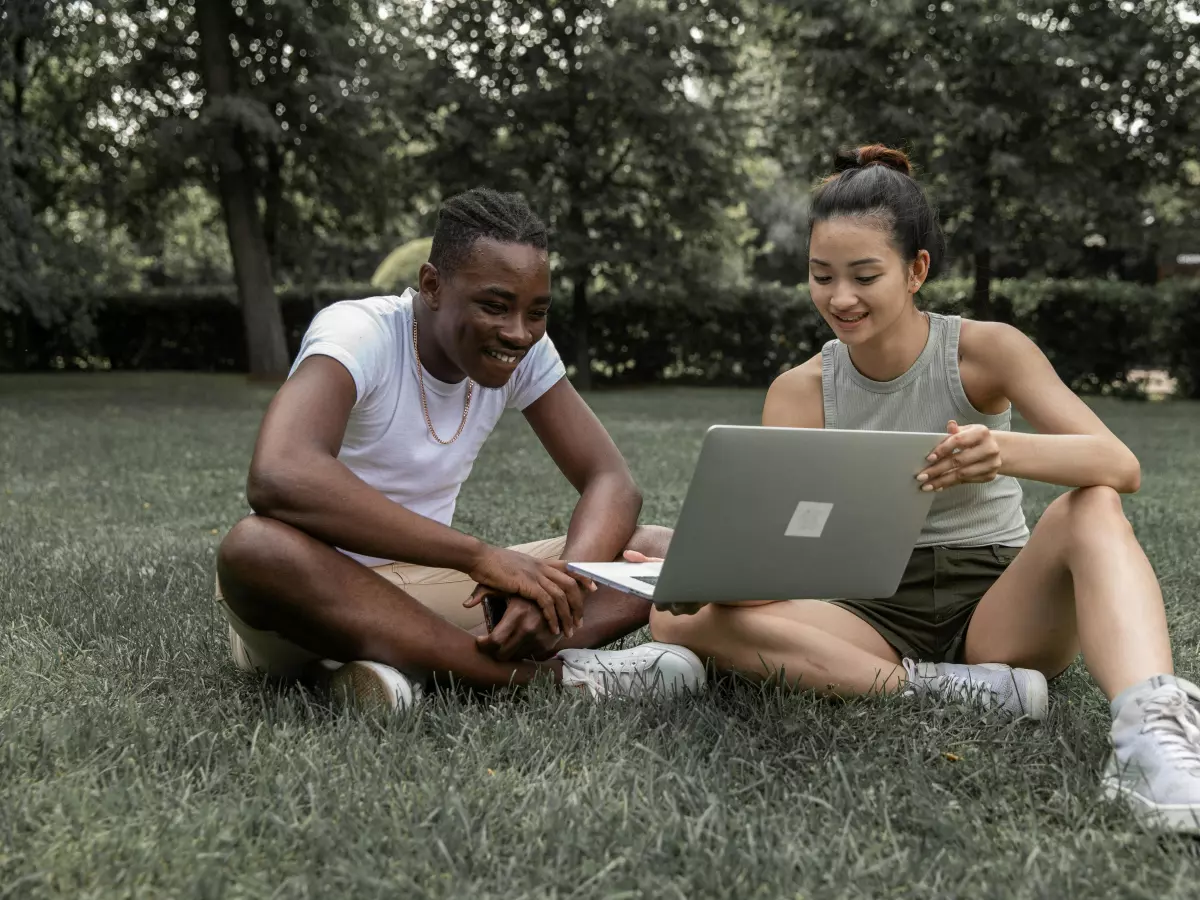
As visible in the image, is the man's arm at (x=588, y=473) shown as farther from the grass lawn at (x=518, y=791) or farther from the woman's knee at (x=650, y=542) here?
the grass lawn at (x=518, y=791)

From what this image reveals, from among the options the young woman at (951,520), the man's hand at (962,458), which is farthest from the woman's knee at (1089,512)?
the man's hand at (962,458)

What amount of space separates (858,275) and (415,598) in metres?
1.27

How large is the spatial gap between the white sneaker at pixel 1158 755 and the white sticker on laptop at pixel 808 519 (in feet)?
2.05

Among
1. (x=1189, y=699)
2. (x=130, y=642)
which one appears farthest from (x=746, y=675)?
(x=130, y=642)

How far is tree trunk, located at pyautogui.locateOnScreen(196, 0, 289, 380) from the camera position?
54.7 ft

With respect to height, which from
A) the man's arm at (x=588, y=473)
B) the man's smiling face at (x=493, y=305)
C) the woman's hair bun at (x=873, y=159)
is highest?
the woman's hair bun at (x=873, y=159)

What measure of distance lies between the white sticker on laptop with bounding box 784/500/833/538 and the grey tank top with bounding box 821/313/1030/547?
0.52 meters

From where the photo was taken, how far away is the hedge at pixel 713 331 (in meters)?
17.6

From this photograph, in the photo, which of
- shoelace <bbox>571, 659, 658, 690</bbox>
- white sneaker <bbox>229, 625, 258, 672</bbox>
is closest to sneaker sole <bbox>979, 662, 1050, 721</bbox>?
shoelace <bbox>571, 659, 658, 690</bbox>

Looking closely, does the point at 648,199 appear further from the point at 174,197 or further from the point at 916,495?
the point at 916,495

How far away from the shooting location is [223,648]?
3240 mm

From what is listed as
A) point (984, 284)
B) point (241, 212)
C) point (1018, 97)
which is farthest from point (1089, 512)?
point (241, 212)

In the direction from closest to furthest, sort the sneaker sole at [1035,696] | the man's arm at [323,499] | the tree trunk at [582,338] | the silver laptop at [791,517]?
the silver laptop at [791,517] < the man's arm at [323,499] < the sneaker sole at [1035,696] < the tree trunk at [582,338]

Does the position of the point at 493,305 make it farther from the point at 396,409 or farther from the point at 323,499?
the point at 323,499
